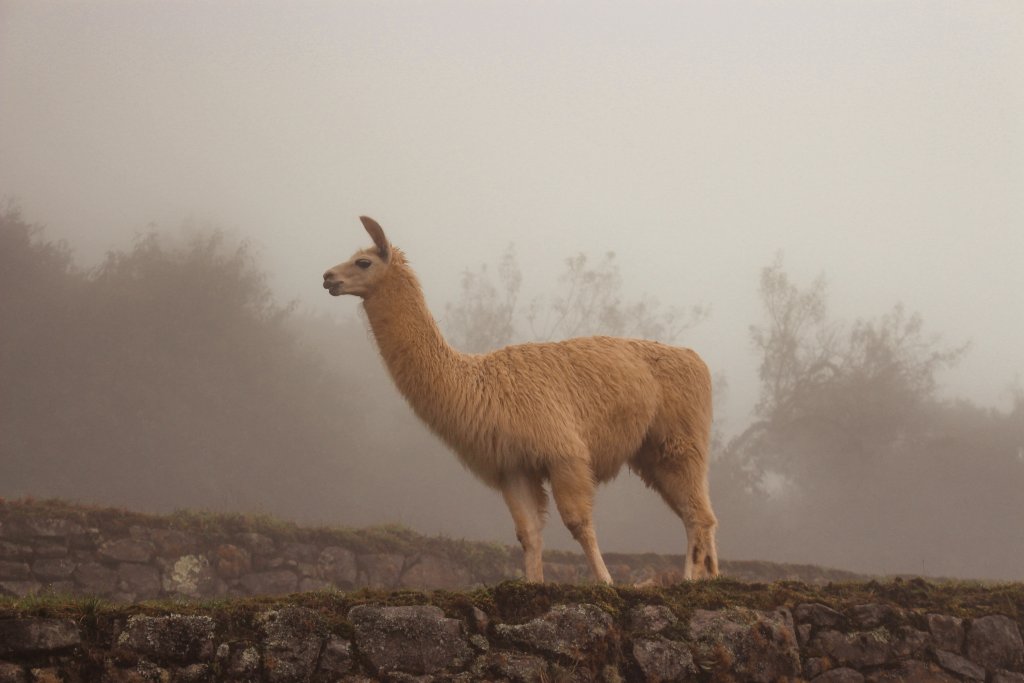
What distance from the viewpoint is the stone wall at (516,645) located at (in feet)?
13.2

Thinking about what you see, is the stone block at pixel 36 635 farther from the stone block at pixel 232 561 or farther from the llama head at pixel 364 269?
the stone block at pixel 232 561

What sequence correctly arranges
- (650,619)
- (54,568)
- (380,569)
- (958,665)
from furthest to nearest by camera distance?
(380,569), (54,568), (958,665), (650,619)

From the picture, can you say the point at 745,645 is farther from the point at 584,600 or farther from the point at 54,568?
the point at 54,568

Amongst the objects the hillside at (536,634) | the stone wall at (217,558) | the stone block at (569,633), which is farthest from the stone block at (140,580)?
the stone block at (569,633)

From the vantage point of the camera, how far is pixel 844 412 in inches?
1110

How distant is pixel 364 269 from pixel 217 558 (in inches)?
226

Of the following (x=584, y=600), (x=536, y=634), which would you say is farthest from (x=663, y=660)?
(x=536, y=634)

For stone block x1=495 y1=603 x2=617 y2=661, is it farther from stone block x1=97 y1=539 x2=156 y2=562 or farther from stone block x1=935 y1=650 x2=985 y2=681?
stone block x1=97 y1=539 x2=156 y2=562

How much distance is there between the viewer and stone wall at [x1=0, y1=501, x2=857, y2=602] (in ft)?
32.0

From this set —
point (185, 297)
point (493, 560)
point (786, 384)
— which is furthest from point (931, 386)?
point (185, 297)

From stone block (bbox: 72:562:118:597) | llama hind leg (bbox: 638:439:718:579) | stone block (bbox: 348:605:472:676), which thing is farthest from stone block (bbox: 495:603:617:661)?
stone block (bbox: 72:562:118:597)

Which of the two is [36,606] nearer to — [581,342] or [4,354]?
[581,342]

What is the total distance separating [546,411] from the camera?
21.6 ft

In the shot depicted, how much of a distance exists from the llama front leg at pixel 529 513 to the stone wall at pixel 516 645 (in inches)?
51.6
